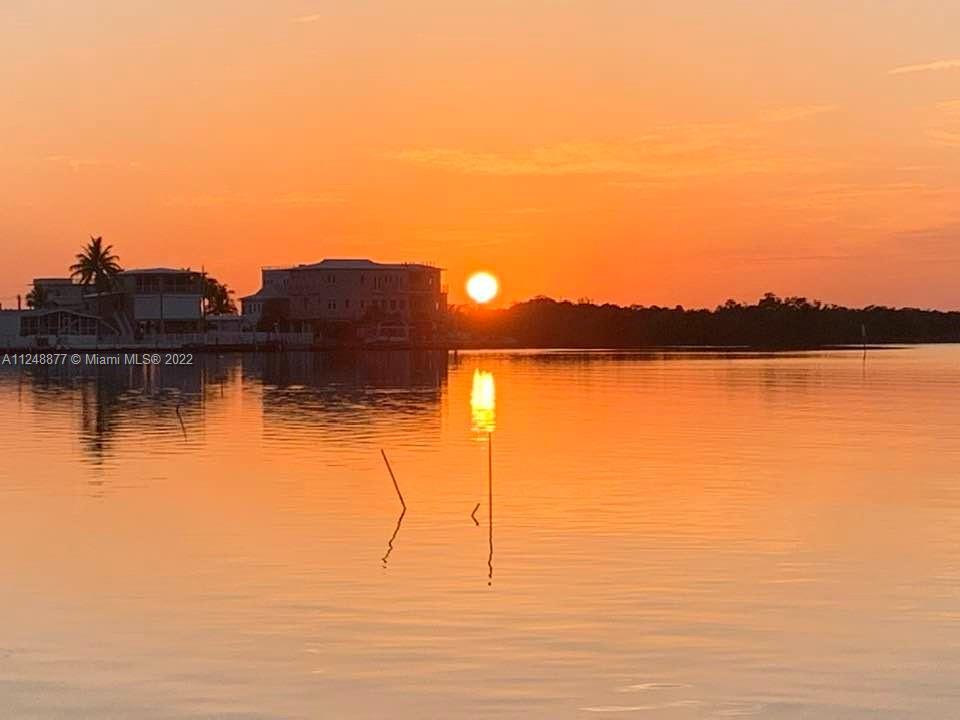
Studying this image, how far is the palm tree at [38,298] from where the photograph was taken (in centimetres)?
18240

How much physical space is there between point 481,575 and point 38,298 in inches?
6911

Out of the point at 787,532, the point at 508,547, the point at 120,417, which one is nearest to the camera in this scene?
the point at 508,547

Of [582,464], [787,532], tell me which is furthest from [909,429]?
[787,532]

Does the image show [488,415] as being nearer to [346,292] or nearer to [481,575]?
[481,575]

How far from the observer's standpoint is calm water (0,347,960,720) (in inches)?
627

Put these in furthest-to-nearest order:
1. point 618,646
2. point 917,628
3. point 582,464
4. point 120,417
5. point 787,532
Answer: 1. point 120,417
2. point 582,464
3. point 787,532
4. point 917,628
5. point 618,646

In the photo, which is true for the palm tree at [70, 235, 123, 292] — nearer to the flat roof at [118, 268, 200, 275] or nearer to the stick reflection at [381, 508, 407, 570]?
the flat roof at [118, 268, 200, 275]

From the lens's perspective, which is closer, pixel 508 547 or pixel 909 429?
pixel 508 547

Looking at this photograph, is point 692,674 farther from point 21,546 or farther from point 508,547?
point 21,546

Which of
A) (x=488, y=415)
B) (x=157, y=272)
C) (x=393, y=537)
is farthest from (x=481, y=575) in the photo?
(x=157, y=272)

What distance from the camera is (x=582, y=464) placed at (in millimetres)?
42156

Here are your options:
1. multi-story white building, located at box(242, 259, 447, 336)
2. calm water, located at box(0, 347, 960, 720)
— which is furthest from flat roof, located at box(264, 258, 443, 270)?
calm water, located at box(0, 347, 960, 720)

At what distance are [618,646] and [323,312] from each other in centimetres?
15945

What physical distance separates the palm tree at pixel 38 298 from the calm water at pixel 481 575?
13310 cm
